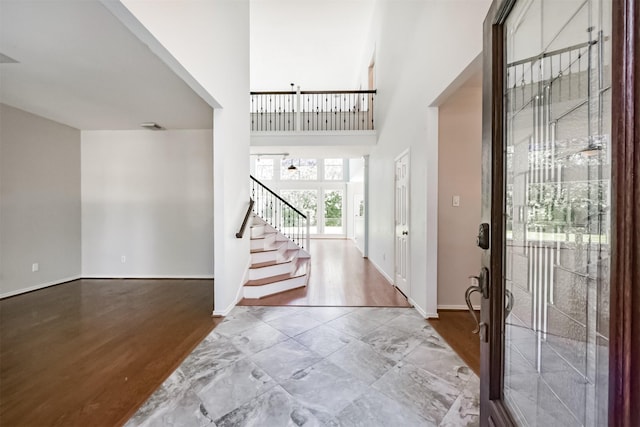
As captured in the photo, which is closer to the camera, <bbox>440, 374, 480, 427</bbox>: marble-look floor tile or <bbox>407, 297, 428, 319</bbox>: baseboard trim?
<bbox>440, 374, 480, 427</bbox>: marble-look floor tile

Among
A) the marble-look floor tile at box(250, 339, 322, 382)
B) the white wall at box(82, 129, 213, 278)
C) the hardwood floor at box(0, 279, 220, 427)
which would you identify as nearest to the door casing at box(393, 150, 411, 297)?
the marble-look floor tile at box(250, 339, 322, 382)

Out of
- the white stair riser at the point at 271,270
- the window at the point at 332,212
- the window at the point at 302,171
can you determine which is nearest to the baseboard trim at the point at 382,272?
the white stair riser at the point at 271,270

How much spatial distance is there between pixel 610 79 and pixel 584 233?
356 millimetres

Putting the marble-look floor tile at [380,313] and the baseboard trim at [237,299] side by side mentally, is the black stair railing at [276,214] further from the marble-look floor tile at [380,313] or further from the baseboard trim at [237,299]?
the marble-look floor tile at [380,313]

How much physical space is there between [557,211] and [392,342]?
2.04 meters

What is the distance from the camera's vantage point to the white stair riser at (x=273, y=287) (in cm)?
360

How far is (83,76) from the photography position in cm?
275

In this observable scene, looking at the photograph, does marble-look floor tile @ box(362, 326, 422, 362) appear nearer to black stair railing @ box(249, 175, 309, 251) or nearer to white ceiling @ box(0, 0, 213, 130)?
black stair railing @ box(249, 175, 309, 251)

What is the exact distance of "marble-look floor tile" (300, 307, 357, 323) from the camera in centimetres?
296

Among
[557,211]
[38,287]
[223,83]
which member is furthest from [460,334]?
[38,287]

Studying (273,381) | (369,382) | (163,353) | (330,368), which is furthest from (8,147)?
(369,382)

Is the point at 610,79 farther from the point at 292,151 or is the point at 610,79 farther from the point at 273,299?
the point at 292,151

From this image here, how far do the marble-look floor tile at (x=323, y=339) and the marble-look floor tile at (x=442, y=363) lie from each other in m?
0.58

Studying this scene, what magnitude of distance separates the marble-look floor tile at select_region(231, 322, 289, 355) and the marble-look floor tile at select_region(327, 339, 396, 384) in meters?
0.59
